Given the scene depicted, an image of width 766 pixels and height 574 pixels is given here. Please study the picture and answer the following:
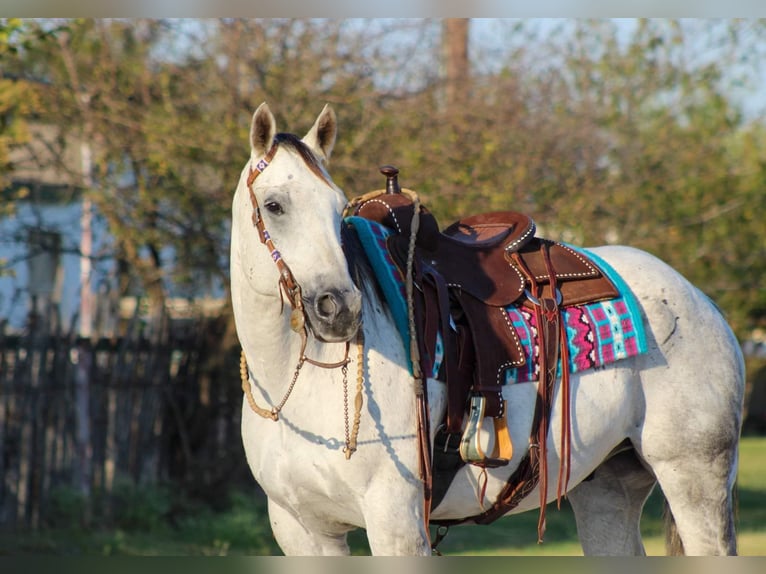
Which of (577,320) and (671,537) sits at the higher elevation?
(577,320)

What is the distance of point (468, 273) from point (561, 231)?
6.56 meters

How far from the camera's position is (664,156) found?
1208cm

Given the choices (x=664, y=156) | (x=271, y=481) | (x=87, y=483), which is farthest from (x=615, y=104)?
(x=271, y=481)

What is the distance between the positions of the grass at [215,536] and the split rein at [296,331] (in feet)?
14.4

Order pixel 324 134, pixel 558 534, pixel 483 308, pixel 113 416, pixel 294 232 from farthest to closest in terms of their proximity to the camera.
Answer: pixel 558 534
pixel 113 416
pixel 483 308
pixel 324 134
pixel 294 232

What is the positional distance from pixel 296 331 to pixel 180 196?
6.08 m

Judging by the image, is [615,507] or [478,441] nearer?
[478,441]

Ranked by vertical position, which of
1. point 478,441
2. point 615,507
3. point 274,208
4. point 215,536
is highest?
point 274,208

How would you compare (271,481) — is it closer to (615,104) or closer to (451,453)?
(451,453)

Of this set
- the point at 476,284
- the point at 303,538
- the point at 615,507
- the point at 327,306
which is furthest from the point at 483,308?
the point at 615,507

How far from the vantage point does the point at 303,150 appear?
3.26 meters

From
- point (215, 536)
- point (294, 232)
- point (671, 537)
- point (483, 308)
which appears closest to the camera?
point (294, 232)

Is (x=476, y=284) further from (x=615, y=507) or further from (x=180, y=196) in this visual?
(x=180, y=196)

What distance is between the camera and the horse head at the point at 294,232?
3021 mm
